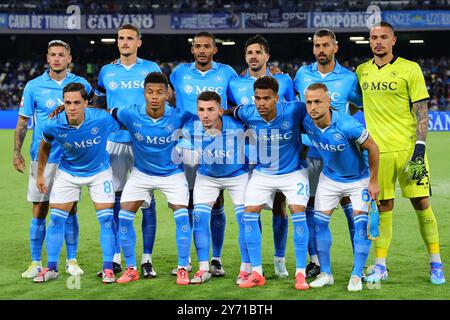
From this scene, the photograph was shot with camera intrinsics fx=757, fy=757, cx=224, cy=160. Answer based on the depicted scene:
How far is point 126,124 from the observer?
21.9ft

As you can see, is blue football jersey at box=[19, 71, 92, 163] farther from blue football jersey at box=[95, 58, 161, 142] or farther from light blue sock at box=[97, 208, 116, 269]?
light blue sock at box=[97, 208, 116, 269]

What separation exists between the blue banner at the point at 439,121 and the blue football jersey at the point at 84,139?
20.5 metres

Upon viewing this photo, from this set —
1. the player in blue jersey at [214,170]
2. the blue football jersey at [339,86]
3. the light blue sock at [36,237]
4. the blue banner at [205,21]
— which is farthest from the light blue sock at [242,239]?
the blue banner at [205,21]

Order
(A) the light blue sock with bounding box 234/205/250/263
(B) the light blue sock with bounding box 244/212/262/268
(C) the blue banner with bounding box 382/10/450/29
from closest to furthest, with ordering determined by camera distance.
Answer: (B) the light blue sock with bounding box 244/212/262/268 < (A) the light blue sock with bounding box 234/205/250/263 < (C) the blue banner with bounding box 382/10/450/29

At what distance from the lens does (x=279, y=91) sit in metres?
6.94

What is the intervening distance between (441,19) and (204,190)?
30.1 m

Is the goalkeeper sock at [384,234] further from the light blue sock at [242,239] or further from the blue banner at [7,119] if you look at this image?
the blue banner at [7,119]

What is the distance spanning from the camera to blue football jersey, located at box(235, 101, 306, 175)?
6.44 m

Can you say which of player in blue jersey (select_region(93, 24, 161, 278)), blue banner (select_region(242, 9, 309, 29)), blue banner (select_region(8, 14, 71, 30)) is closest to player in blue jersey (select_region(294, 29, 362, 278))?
player in blue jersey (select_region(93, 24, 161, 278))

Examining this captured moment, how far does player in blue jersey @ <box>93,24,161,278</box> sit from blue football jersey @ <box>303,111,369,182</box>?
1.73m

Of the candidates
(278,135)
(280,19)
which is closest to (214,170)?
(278,135)

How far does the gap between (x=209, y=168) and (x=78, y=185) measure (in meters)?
1.17

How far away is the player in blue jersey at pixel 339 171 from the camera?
6.14 meters
